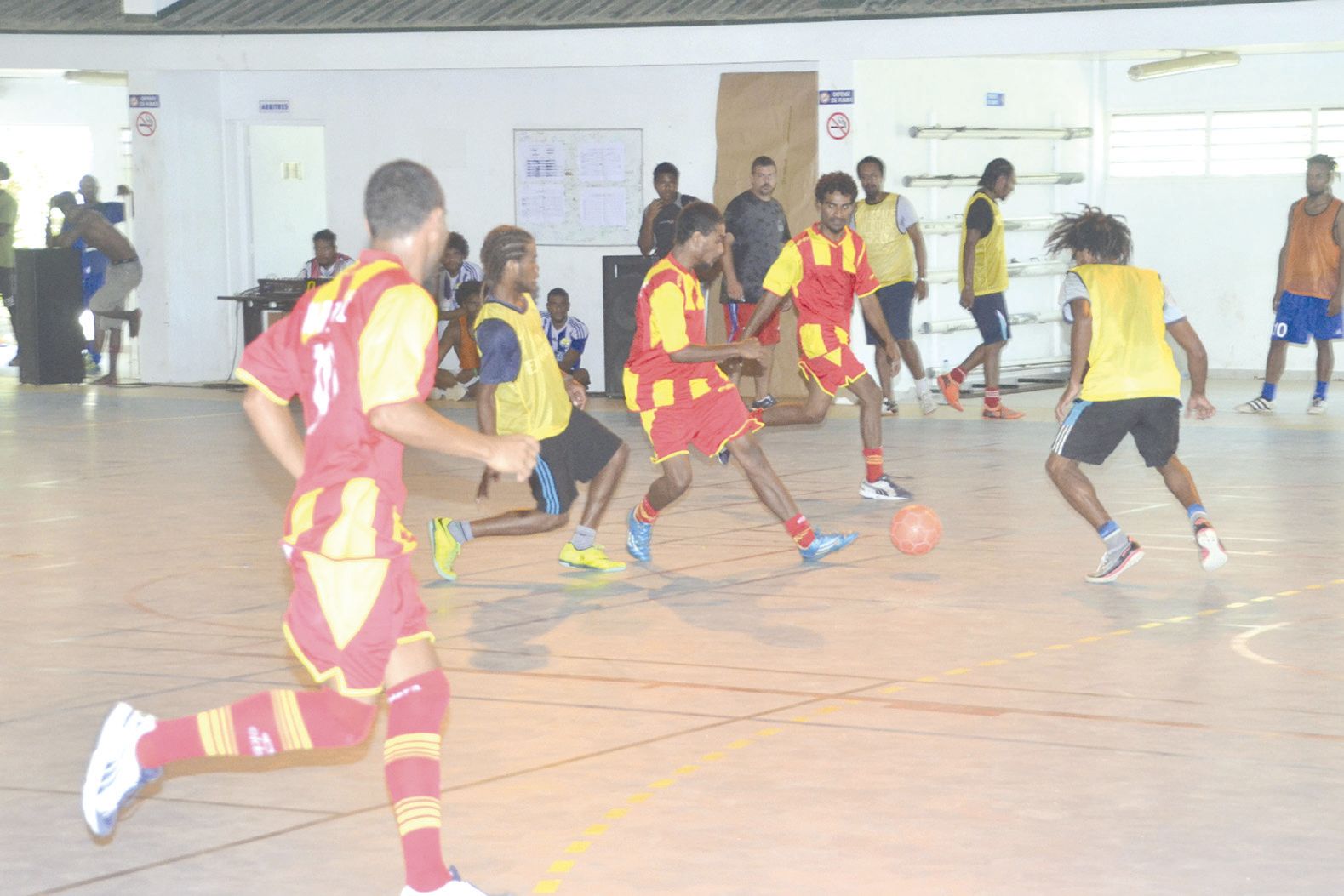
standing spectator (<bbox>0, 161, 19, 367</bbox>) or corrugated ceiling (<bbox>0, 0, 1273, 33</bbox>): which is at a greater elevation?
corrugated ceiling (<bbox>0, 0, 1273, 33</bbox>)

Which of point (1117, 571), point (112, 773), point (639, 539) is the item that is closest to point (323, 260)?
point (639, 539)

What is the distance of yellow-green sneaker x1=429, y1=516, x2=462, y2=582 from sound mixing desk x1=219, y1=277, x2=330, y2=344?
10.5 meters

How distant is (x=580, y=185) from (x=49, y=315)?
254 inches

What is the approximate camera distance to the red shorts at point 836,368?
37.9 feet

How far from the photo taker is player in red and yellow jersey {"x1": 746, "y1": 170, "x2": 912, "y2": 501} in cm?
1143

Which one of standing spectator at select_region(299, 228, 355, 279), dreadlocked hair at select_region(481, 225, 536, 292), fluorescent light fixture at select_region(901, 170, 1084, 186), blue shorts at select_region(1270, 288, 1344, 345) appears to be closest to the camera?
dreadlocked hair at select_region(481, 225, 536, 292)

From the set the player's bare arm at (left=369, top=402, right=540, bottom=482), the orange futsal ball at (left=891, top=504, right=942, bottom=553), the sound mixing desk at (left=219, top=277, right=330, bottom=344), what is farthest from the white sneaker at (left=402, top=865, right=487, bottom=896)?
the sound mixing desk at (left=219, top=277, right=330, bottom=344)

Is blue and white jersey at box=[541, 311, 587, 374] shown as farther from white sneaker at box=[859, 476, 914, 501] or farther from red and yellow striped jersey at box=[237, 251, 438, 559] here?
red and yellow striped jersey at box=[237, 251, 438, 559]

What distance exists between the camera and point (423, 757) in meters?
4.50

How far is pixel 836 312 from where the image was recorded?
38.3ft

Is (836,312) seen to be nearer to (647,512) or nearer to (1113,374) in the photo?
(647,512)

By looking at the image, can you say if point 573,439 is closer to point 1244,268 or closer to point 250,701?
point 250,701

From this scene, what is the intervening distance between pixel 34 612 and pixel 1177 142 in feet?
50.3

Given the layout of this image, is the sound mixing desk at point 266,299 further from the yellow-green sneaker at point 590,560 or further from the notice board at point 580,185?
the yellow-green sneaker at point 590,560
